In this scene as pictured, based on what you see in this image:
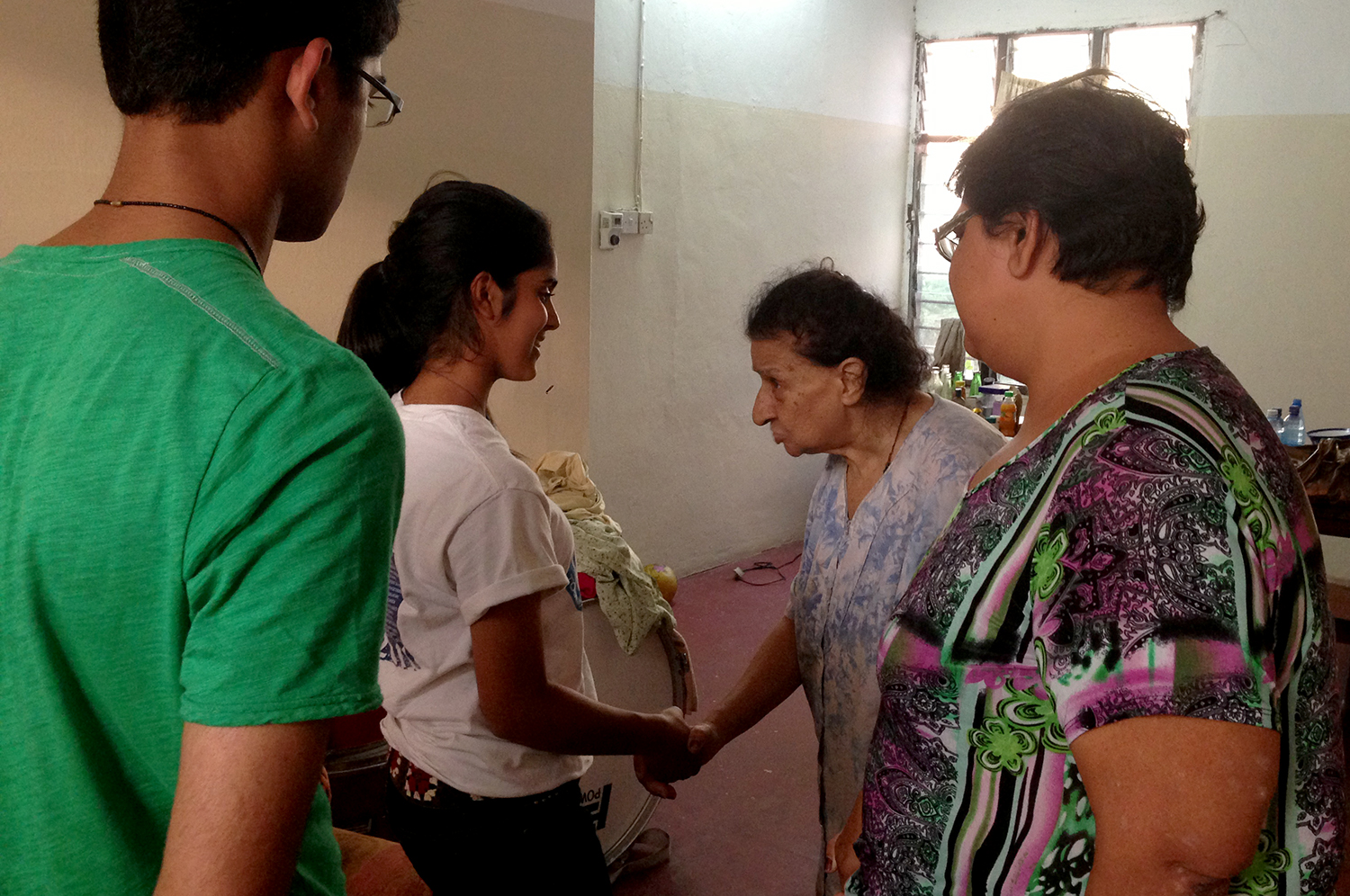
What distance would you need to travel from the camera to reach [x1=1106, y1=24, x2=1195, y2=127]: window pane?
5.36 meters

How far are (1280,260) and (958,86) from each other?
220 centimetres

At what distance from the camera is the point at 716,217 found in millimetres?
5117

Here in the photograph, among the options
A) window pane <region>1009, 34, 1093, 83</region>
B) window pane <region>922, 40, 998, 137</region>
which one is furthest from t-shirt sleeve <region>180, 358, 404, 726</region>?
window pane <region>922, 40, 998, 137</region>

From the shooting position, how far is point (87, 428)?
0.64m

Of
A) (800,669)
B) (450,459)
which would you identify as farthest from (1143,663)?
(800,669)

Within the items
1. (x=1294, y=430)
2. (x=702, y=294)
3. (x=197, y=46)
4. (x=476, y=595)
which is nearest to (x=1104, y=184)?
(x=197, y=46)

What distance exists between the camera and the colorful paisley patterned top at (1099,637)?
2.55ft

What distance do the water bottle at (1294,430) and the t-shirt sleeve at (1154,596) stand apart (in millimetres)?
4003

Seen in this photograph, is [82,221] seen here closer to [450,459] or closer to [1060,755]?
[450,459]

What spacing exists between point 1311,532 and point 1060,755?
314mm

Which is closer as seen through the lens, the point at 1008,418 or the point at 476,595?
the point at 476,595

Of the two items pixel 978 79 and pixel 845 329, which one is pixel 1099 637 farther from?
pixel 978 79

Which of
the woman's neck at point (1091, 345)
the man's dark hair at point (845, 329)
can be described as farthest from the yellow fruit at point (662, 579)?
the woman's neck at point (1091, 345)

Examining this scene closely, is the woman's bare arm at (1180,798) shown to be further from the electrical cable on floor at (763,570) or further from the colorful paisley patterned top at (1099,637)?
the electrical cable on floor at (763,570)
